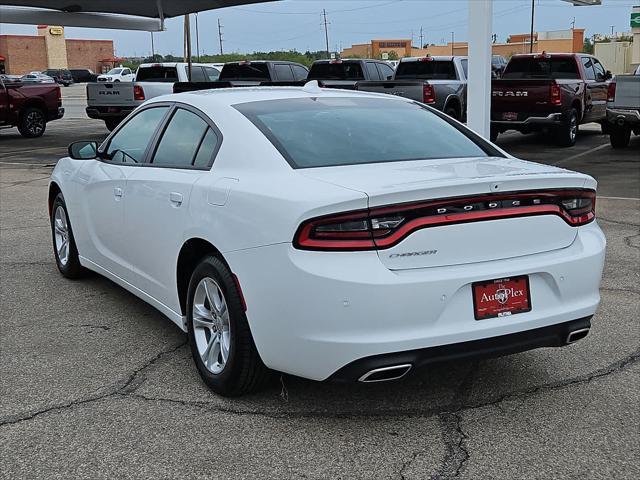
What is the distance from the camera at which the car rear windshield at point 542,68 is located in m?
17.3

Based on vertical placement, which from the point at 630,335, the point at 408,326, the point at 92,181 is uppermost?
the point at 92,181

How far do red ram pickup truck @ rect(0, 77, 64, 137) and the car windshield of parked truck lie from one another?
4.74 m

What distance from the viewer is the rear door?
169 inches

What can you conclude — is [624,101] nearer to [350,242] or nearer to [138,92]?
[138,92]

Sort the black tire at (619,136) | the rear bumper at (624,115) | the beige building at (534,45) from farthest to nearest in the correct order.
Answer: the beige building at (534,45)
the black tire at (619,136)
the rear bumper at (624,115)

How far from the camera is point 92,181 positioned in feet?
18.3

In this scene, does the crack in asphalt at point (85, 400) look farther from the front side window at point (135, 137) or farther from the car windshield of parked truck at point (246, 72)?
the car windshield of parked truck at point (246, 72)

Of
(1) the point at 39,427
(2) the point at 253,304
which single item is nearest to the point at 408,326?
(2) the point at 253,304

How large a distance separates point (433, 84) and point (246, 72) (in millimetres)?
6118

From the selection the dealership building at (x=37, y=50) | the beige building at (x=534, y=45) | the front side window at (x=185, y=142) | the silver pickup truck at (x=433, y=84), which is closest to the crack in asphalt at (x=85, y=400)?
the front side window at (x=185, y=142)

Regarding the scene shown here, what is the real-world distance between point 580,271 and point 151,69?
61.6 ft

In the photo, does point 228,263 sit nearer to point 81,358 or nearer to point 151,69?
point 81,358

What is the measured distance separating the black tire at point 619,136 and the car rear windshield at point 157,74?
10934mm

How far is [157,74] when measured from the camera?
2097cm
